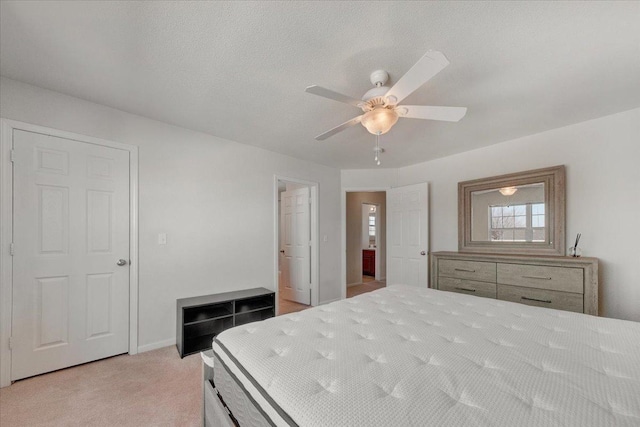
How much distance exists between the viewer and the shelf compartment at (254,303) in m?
3.11

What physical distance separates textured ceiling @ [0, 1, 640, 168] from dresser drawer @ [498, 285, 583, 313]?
5.68ft

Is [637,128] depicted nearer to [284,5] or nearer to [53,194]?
[284,5]

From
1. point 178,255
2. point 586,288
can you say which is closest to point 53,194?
point 178,255

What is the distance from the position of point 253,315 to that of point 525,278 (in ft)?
9.77

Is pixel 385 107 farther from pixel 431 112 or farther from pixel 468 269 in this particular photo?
pixel 468 269

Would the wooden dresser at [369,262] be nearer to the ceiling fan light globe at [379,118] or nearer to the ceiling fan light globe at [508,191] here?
the ceiling fan light globe at [508,191]

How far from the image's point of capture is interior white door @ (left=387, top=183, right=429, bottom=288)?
4074mm

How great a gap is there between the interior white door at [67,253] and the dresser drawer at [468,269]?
3548 millimetres

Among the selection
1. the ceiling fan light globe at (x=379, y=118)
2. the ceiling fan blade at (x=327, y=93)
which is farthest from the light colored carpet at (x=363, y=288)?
the ceiling fan blade at (x=327, y=93)

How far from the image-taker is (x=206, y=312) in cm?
297

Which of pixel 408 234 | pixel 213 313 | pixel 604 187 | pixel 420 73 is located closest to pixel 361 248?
pixel 408 234

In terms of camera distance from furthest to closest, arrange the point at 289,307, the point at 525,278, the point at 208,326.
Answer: the point at 289,307
the point at 208,326
the point at 525,278

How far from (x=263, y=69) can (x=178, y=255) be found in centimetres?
213

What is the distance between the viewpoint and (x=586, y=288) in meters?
2.40
